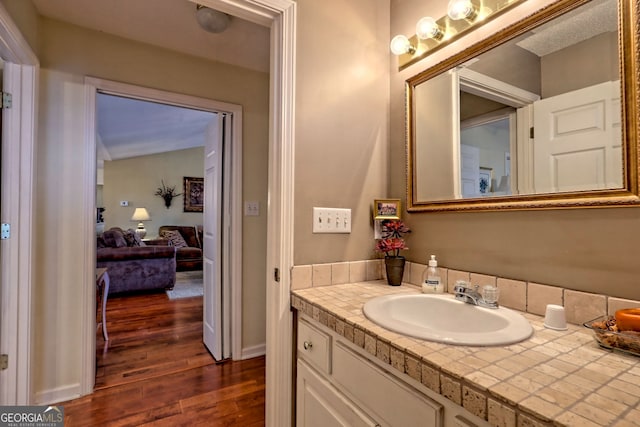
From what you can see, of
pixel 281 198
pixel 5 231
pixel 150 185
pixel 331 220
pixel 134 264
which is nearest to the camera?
pixel 281 198

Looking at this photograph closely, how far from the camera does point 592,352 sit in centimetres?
67

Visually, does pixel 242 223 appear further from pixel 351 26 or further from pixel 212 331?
pixel 351 26

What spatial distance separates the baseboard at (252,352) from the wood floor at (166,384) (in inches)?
1.8

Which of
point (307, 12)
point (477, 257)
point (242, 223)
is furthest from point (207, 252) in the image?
point (477, 257)

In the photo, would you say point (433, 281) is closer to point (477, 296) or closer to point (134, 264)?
point (477, 296)

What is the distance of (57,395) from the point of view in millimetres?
1791

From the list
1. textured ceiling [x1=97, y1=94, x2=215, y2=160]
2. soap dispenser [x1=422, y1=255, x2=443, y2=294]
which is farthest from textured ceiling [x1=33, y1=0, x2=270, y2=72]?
soap dispenser [x1=422, y1=255, x2=443, y2=294]

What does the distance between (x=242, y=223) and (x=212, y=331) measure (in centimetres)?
92

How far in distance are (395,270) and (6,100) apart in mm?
2163

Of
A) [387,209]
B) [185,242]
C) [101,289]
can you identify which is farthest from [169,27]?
[185,242]

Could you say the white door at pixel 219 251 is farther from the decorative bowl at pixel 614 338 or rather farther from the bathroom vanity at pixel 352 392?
the decorative bowl at pixel 614 338

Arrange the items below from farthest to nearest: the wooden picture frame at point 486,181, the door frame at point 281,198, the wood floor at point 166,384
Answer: the wood floor at point 166,384 < the door frame at point 281,198 < the wooden picture frame at point 486,181

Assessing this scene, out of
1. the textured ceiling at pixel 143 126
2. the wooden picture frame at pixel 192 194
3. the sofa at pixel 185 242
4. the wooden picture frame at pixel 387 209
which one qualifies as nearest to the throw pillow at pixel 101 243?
the sofa at pixel 185 242

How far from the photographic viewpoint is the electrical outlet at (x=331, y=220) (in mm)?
1290
